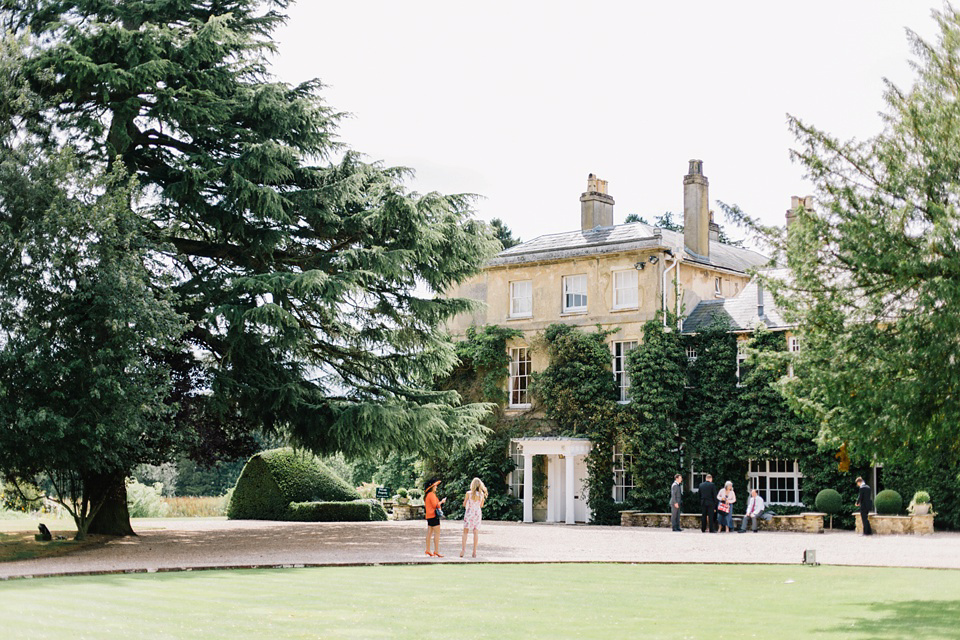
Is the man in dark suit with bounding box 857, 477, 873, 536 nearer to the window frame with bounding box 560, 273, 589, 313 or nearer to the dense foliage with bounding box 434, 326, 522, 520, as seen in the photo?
the window frame with bounding box 560, 273, 589, 313

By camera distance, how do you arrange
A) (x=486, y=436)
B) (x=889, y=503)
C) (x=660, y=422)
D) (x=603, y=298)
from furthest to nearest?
(x=486, y=436)
(x=603, y=298)
(x=660, y=422)
(x=889, y=503)

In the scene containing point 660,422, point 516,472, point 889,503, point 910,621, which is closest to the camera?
point 910,621

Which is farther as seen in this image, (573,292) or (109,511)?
(573,292)

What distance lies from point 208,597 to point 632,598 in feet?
16.1

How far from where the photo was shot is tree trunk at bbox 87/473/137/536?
24375mm

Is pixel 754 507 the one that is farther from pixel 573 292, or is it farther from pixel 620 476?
pixel 573 292

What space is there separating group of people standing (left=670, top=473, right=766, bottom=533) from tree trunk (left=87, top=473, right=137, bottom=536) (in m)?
14.4

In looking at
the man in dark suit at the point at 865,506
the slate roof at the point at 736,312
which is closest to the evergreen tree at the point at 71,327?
the man in dark suit at the point at 865,506

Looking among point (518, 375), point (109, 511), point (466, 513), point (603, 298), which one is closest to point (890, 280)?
point (466, 513)

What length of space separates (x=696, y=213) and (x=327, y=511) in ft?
52.3

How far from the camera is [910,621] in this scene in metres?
10.8

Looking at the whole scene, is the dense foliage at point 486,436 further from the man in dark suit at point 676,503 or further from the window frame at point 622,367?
the man in dark suit at point 676,503

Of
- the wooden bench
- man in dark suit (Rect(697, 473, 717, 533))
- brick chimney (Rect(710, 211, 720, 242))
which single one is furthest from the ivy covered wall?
brick chimney (Rect(710, 211, 720, 242))

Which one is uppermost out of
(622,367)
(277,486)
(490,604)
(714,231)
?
(714,231)
